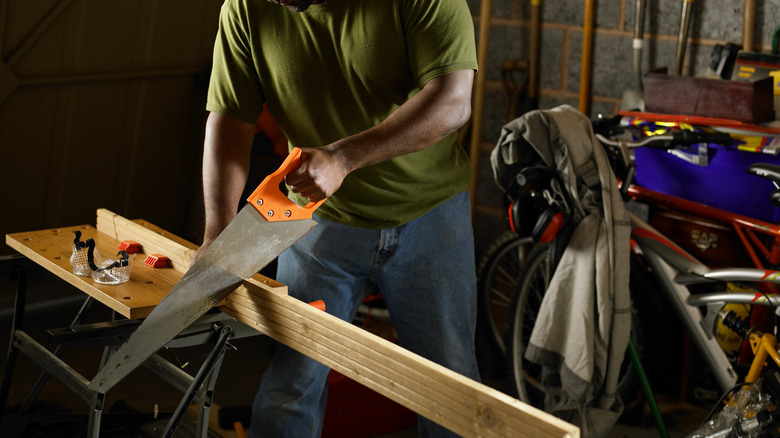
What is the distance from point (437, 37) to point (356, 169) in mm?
328

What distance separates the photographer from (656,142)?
2.48 meters

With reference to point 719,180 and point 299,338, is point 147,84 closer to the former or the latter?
point 719,180

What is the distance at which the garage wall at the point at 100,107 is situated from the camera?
11.8 ft

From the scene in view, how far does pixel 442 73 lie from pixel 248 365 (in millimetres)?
2080

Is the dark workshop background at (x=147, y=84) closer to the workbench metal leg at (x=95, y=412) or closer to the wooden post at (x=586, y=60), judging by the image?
the wooden post at (x=586, y=60)

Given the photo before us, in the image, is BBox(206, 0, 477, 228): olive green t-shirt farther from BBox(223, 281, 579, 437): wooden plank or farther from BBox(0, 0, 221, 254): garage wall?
BBox(0, 0, 221, 254): garage wall

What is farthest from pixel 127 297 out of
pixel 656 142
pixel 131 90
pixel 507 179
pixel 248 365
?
pixel 131 90

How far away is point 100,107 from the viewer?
12.9ft

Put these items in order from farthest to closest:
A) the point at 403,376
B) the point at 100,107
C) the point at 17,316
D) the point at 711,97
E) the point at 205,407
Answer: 1. the point at 100,107
2. the point at 711,97
3. the point at 17,316
4. the point at 205,407
5. the point at 403,376

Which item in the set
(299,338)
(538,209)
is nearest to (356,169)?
(299,338)

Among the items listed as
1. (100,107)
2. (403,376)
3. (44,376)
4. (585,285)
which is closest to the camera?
(403,376)

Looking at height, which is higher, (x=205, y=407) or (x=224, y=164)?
(x=224, y=164)

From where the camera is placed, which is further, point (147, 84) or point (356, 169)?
point (147, 84)

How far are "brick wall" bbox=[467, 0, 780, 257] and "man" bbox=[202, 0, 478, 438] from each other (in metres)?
1.41
